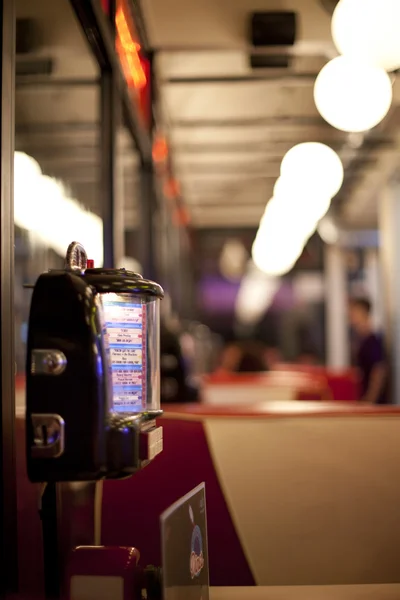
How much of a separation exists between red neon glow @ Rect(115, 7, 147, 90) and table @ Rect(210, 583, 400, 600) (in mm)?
2562

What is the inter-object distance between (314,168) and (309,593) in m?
3.45

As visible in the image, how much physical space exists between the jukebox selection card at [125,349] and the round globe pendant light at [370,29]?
1.74m

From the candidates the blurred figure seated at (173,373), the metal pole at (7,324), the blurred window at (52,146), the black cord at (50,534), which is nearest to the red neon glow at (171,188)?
the blurred figure seated at (173,373)

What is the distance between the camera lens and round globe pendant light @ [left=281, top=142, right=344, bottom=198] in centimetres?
481

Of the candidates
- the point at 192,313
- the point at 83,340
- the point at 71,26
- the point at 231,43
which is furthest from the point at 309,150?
the point at 192,313

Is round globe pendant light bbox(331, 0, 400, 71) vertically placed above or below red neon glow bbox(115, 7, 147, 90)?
below

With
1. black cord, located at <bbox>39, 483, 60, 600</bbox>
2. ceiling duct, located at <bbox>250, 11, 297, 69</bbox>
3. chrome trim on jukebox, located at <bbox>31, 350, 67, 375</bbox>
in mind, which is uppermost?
ceiling duct, located at <bbox>250, 11, 297, 69</bbox>

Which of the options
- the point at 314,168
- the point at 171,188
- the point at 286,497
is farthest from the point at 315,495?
the point at 171,188

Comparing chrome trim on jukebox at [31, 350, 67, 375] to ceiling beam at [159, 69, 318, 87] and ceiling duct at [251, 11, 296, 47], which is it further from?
ceiling beam at [159, 69, 318, 87]

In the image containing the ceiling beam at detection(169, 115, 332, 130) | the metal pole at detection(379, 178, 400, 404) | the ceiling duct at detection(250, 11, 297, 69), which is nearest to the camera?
the ceiling duct at detection(250, 11, 297, 69)

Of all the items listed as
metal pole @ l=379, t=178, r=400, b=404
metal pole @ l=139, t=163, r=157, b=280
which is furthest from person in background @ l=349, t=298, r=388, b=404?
metal pole @ l=139, t=163, r=157, b=280

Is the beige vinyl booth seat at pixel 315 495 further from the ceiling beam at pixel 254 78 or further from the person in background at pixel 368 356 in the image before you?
the person in background at pixel 368 356

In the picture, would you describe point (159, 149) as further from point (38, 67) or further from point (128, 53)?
point (38, 67)

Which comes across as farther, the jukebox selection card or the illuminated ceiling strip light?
the illuminated ceiling strip light
